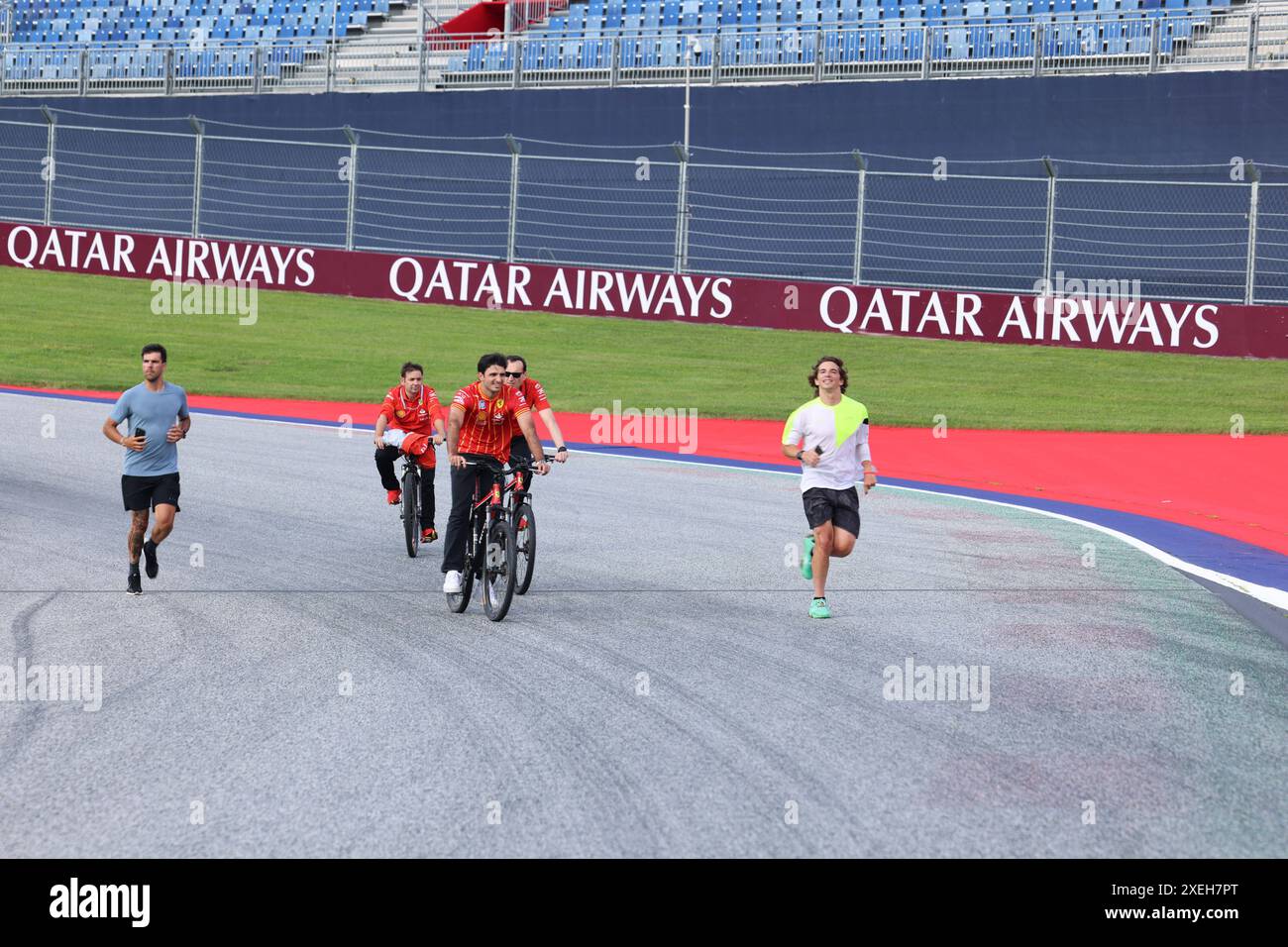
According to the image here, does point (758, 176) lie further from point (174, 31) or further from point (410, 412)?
point (410, 412)

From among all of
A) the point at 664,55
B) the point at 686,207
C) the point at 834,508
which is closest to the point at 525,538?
the point at 834,508

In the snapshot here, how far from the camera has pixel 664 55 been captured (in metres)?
33.3

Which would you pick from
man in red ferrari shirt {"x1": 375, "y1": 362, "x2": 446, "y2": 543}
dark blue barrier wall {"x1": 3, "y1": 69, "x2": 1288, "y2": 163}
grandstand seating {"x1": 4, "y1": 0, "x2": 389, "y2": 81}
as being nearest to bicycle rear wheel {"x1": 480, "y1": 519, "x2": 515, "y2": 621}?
man in red ferrari shirt {"x1": 375, "y1": 362, "x2": 446, "y2": 543}

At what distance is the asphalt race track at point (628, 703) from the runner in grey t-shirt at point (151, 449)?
41 centimetres

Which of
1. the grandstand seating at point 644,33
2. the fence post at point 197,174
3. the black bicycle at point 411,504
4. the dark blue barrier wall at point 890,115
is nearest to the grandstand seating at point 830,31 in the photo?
the grandstand seating at point 644,33

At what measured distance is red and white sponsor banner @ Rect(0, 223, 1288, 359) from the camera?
26.9 m

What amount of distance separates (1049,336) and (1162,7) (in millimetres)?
6967

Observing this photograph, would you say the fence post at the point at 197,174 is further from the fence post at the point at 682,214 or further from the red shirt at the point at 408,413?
the red shirt at the point at 408,413

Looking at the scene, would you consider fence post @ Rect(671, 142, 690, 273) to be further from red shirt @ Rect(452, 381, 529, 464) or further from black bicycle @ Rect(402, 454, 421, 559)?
red shirt @ Rect(452, 381, 529, 464)

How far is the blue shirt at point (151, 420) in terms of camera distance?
10727 millimetres

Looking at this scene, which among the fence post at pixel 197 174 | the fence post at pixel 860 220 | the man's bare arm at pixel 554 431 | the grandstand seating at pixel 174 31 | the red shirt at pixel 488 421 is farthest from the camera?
the grandstand seating at pixel 174 31

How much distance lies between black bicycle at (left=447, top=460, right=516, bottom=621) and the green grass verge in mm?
13928

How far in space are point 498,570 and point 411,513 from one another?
8.75 feet

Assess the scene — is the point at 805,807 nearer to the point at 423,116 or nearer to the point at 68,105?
the point at 423,116
